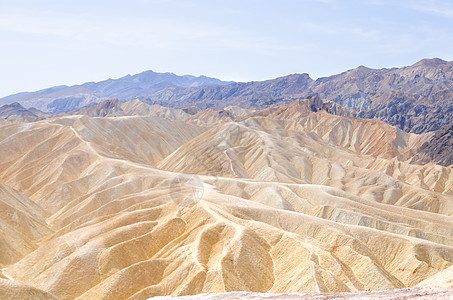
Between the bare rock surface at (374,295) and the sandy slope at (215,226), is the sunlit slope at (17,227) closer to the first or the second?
the sandy slope at (215,226)

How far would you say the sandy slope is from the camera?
154ft

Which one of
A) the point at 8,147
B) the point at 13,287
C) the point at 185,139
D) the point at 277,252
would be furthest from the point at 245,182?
the point at 185,139

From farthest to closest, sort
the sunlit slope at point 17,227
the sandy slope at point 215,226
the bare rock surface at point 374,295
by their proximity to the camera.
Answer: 1. the sunlit slope at point 17,227
2. the sandy slope at point 215,226
3. the bare rock surface at point 374,295

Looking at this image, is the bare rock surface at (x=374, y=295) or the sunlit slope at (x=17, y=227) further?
the sunlit slope at (x=17, y=227)

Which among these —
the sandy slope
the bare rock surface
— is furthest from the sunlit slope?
the bare rock surface

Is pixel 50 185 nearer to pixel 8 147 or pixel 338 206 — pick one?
pixel 8 147

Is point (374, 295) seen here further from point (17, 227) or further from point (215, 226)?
point (17, 227)

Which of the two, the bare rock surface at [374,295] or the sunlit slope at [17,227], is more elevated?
the bare rock surface at [374,295]

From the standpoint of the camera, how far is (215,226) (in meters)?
56.5

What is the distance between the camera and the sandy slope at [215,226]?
46.9 m

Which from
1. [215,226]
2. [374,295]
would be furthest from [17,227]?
[374,295]

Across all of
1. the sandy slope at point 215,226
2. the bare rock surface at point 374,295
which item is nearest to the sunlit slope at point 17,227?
the sandy slope at point 215,226

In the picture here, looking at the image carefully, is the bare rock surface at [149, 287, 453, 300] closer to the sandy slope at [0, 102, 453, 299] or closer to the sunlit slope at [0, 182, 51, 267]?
the sandy slope at [0, 102, 453, 299]

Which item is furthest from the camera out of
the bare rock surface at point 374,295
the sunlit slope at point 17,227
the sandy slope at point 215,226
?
the sunlit slope at point 17,227
